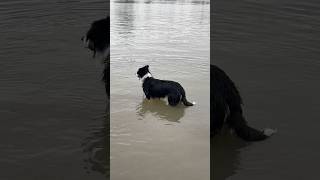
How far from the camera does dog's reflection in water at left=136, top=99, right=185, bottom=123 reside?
6781 millimetres

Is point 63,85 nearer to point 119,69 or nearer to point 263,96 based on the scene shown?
point 119,69

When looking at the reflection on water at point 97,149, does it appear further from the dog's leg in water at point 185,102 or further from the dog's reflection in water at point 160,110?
the dog's leg in water at point 185,102

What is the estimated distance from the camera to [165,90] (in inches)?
265

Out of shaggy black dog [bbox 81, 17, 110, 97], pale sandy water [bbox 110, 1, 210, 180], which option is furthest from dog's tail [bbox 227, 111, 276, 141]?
shaggy black dog [bbox 81, 17, 110, 97]

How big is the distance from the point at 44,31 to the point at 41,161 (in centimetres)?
470

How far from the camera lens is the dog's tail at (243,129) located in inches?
246

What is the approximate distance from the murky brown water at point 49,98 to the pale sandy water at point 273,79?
168cm

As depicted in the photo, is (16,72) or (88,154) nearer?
(88,154)

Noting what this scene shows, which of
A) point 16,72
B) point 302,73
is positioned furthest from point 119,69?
point 302,73

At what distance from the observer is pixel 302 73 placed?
27.1 feet

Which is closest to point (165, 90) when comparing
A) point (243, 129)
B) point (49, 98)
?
point (243, 129)

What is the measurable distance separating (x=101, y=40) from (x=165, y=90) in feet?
5.37

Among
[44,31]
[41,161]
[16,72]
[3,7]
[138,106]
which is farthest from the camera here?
[3,7]

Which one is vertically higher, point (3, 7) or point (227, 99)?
point (3, 7)
